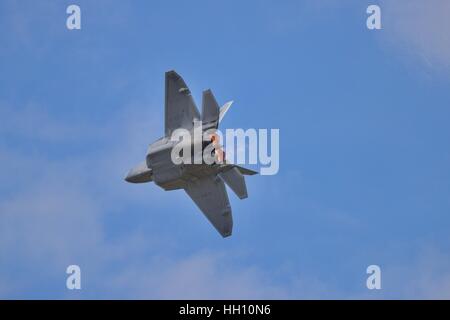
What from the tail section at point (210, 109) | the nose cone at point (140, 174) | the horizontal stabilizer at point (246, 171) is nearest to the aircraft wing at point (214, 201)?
the horizontal stabilizer at point (246, 171)

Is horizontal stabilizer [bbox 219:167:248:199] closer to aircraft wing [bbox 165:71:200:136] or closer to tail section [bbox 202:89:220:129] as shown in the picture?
tail section [bbox 202:89:220:129]

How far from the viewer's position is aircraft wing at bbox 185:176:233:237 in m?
74.4

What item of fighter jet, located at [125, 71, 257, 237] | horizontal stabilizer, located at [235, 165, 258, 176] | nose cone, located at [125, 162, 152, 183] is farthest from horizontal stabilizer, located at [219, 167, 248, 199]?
nose cone, located at [125, 162, 152, 183]

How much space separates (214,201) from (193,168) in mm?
3219

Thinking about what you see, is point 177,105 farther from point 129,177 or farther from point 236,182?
point 236,182

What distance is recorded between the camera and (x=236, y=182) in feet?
240

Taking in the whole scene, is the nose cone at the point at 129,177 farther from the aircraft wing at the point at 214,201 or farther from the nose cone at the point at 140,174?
the aircraft wing at the point at 214,201

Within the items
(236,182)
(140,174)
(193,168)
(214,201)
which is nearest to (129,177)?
(140,174)

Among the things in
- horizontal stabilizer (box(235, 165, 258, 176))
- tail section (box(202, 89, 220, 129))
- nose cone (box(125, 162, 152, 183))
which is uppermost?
tail section (box(202, 89, 220, 129))

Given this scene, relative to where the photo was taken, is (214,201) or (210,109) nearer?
(210,109)
